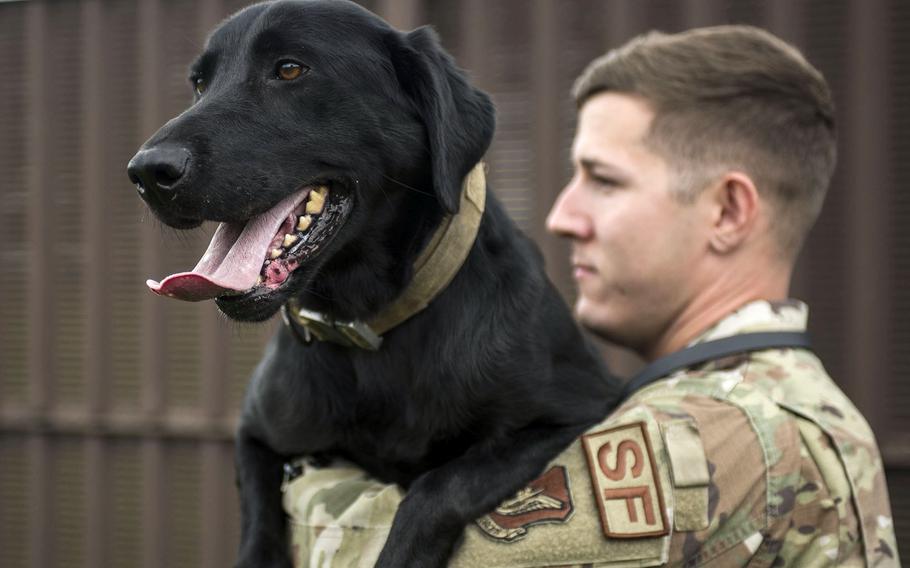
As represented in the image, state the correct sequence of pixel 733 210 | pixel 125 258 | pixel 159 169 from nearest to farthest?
pixel 159 169 < pixel 733 210 < pixel 125 258

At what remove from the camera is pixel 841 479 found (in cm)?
155

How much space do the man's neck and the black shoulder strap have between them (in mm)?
166

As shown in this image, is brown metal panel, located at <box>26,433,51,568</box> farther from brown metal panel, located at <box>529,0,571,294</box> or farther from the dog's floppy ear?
the dog's floppy ear

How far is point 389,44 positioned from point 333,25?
0.39 feet

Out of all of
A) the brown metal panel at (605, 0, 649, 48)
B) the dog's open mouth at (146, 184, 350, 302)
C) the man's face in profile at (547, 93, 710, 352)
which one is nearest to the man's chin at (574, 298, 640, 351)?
the man's face in profile at (547, 93, 710, 352)

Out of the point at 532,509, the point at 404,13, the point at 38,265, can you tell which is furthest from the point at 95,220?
the point at 532,509

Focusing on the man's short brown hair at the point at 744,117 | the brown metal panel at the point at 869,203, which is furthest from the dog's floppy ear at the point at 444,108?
the brown metal panel at the point at 869,203

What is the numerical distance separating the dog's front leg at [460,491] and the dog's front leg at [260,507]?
32 cm

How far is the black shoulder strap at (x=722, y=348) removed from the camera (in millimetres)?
1725

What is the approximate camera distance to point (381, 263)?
172cm

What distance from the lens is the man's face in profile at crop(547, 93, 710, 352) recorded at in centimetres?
192

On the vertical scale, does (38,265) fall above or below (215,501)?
above

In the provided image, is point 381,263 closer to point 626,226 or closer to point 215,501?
point 626,226

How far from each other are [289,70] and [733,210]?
948mm
